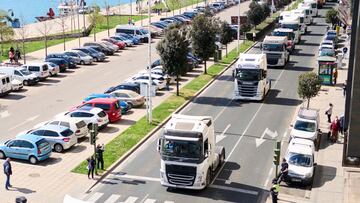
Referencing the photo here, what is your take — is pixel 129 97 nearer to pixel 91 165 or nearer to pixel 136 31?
pixel 91 165

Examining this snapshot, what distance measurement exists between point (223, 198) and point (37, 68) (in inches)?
1265

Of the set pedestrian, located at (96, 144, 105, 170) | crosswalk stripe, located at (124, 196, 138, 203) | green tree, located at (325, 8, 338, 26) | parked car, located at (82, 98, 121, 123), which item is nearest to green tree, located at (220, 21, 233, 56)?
parked car, located at (82, 98, 121, 123)

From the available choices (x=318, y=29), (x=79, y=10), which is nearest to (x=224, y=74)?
(x=318, y=29)

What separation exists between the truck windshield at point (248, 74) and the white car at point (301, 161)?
14.0 m

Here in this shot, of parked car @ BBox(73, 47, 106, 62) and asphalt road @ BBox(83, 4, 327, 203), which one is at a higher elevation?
parked car @ BBox(73, 47, 106, 62)

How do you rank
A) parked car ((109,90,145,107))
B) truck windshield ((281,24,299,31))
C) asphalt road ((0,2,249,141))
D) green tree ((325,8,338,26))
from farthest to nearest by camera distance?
green tree ((325,8,338,26)) < truck windshield ((281,24,299,31)) < parked car ((109,90,145,107)) < asphalt road ((0,2,249,141))

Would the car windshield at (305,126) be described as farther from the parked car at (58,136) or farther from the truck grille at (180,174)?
the parked car at (58,136)

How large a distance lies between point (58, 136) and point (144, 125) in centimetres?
754

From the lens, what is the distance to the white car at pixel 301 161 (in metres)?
29.8

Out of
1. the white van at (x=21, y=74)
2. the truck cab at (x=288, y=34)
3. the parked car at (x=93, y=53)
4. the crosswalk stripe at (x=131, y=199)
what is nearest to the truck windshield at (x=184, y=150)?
the crosswalk stripe at (x=131, y=199)

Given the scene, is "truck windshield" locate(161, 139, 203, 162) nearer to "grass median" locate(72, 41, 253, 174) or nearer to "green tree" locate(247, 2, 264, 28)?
"grass median" locate(72, 41, 253, 174)

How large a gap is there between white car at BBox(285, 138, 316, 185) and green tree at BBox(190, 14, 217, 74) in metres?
24.6

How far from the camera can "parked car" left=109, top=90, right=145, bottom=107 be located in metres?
45.5

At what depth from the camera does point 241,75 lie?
152 ft
